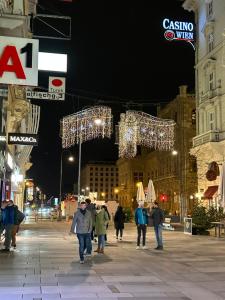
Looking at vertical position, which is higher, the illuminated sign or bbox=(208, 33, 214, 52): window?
the illuminated sign

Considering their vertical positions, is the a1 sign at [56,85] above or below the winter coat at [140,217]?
above

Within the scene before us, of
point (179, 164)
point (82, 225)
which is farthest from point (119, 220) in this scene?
point (179, 164)

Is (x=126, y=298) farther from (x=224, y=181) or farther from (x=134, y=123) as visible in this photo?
(x=134, y=123)

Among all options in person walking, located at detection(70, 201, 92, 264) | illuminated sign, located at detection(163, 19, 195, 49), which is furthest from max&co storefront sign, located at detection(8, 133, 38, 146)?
illuminated sign, located at detection(163, 19, 195, 49)

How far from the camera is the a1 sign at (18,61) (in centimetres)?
883

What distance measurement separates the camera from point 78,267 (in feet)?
43.4

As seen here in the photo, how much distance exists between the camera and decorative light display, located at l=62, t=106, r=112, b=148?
32.8 metres

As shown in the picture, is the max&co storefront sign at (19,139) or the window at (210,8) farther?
the window at (210,8)

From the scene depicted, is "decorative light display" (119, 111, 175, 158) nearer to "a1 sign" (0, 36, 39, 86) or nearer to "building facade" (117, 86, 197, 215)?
"building facade" (117, 86, 197, 215)

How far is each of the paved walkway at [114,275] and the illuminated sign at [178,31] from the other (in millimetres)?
27374

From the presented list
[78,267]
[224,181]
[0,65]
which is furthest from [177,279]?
[224,181]

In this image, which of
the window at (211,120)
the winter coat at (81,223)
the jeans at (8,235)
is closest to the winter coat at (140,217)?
the winter coat at (81,223)

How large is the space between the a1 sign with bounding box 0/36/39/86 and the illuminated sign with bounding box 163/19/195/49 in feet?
111

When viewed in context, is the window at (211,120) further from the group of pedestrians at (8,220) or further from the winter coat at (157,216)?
the group of pedestrians at (8,220)
